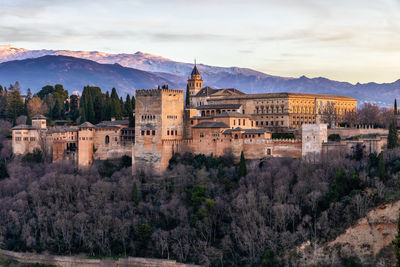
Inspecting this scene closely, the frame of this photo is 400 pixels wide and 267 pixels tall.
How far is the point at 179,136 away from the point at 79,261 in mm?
12520

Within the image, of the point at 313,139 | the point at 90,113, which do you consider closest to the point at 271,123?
the point at 313,139

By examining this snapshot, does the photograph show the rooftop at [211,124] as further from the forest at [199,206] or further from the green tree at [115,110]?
the green tree at [115,110]

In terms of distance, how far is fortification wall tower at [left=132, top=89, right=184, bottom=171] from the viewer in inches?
1687

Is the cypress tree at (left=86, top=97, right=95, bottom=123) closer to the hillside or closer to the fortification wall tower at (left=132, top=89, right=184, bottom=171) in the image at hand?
the fortification wall tower at (left=132, top=89, right=184, bottom=171)

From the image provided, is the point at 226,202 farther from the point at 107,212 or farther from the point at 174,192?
the point at 107,212

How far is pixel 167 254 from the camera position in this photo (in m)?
35.3

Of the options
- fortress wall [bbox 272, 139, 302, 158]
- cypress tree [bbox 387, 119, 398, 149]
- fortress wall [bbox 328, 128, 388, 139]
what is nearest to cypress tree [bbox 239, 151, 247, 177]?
fortress wall [bbox 272, 139, 302, 158]

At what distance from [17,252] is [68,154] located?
10.6 metres

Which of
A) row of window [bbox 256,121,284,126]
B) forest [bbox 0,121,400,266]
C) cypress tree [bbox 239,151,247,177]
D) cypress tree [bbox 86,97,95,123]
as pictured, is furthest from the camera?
cypress tree [bbox 86,97,95,123]

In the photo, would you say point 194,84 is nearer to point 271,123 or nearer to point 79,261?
point 271,123

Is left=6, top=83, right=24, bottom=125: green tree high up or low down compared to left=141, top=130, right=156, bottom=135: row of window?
up

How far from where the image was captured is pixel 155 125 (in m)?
43.0

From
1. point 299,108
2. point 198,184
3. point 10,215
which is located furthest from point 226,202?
point 299,108

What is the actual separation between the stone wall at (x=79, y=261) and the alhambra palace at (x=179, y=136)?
9.24 metres
